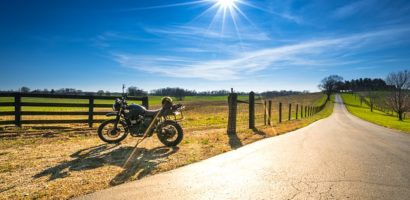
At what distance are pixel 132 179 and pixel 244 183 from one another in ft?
6.04

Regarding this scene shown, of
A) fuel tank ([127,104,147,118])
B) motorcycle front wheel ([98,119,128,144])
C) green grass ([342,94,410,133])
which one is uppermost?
fuel tank ([127,104,147,118])

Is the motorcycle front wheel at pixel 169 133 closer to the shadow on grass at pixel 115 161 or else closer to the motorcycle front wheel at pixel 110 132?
the shadow on grass at pixel 115 161

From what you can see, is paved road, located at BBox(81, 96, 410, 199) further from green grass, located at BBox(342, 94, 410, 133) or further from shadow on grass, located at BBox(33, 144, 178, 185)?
green grass, located at BBox(342, 94, 410, 133)

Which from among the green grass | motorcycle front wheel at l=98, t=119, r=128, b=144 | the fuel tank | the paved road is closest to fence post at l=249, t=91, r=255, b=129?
the paved road

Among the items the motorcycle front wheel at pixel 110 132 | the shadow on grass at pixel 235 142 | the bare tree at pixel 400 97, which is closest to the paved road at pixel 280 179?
the shadow on grass at pixel 235 142

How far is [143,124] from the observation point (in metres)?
7.47

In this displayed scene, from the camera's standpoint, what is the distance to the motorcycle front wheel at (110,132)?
7688 millimetres

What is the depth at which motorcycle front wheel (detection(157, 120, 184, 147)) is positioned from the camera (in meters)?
7.30

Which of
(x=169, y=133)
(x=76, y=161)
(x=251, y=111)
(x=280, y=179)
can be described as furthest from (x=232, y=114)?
(x=76, y=161)

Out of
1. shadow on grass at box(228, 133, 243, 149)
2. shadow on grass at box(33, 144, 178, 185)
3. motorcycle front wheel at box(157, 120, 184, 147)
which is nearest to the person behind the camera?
shadow on grass at box(33, 144, 178, 185)

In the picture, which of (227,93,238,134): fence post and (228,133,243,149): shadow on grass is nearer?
(228,133,243,149): shadow on grass

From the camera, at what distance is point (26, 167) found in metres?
4.93

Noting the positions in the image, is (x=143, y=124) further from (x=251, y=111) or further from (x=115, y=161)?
(x=251, y=111)

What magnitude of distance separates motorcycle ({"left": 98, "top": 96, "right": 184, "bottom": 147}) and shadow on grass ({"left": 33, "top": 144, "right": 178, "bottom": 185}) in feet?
1.44
